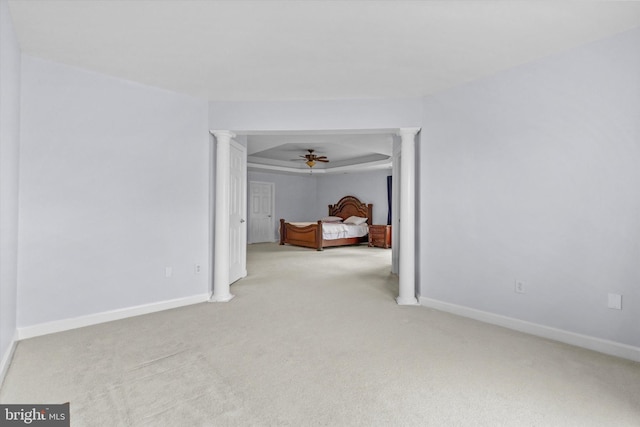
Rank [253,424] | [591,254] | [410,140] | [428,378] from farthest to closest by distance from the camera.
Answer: [410,140], [591,254], [428,378], [253,424]

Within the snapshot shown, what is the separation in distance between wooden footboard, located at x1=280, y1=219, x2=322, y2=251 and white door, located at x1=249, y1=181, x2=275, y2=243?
36.9 inches

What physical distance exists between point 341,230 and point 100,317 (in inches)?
236

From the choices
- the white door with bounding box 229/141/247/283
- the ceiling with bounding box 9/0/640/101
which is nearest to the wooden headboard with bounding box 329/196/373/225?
the white door with bounding box 229/141/247/283

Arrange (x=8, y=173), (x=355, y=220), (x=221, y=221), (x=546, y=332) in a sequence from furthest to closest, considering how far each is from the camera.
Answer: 1. (x=355, y=220)
2. (x=221, y=221)
3. (x=546, y=332)
4. (x=8, y=173)

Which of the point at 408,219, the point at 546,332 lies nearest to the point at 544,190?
the point at 546,332

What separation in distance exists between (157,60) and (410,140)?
247 cm

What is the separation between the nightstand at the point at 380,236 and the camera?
8.30m

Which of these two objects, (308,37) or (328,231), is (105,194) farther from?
(328,231)

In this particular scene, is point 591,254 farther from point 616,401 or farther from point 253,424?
point 253,424

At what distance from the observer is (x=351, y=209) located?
9812 millimetres

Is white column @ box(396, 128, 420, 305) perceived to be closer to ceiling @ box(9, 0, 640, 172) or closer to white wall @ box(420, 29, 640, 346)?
white wall @ box(420, 29, 640, 346)

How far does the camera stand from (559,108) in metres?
2.57

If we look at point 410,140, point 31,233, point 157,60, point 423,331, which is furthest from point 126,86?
point 423,331

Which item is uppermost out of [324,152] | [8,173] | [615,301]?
[324,152]
